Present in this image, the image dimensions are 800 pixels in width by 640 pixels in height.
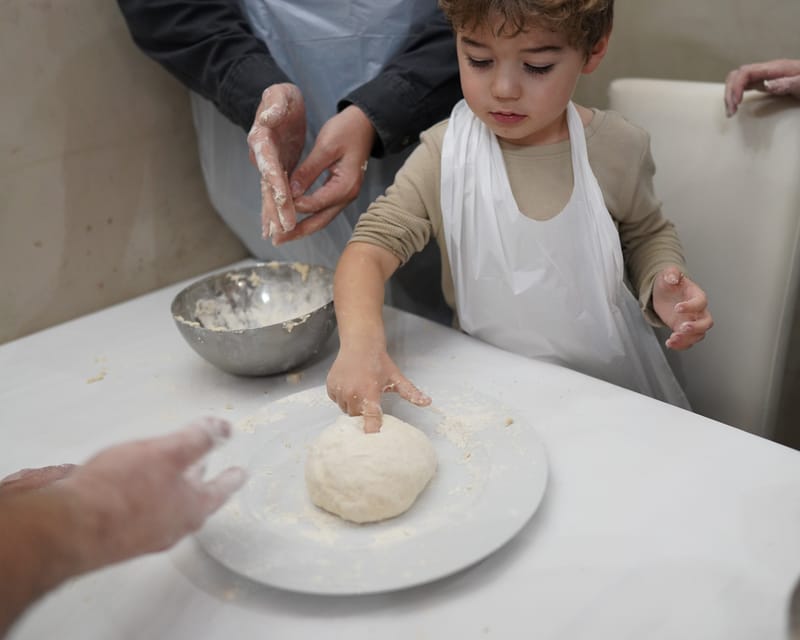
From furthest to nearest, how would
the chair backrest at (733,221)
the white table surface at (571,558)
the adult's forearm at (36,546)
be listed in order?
the chair backrest at (733,221)
the white table surface at (571,558)
the adult's forearm at (36,546)

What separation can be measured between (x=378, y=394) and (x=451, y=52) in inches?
24.4

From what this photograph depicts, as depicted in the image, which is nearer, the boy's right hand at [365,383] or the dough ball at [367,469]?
the dough ball at [367,469]

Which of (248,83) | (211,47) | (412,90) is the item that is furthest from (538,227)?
(211,47)

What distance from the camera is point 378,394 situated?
2.71 ft

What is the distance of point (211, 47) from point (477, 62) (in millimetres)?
508

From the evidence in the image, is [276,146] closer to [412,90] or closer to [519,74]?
[412,90]

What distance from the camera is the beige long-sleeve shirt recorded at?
992mm

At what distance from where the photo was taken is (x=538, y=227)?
0.98 m

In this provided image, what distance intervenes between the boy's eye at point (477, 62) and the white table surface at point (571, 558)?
0.41 m

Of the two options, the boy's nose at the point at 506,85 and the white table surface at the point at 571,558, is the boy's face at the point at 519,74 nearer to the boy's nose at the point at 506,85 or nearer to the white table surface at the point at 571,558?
the boy's nose at the point at 506,85

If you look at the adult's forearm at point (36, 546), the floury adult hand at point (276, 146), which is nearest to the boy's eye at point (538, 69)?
the floury adult hand at point (276, 146)

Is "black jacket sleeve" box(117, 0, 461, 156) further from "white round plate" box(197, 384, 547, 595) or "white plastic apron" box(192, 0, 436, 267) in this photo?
"white round plate" box(197, 384, 547, 595)

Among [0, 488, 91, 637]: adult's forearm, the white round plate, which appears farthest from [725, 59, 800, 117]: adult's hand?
[0, 488, 91, 637]: adult's forearm

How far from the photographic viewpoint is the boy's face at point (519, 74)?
0.86 metres
